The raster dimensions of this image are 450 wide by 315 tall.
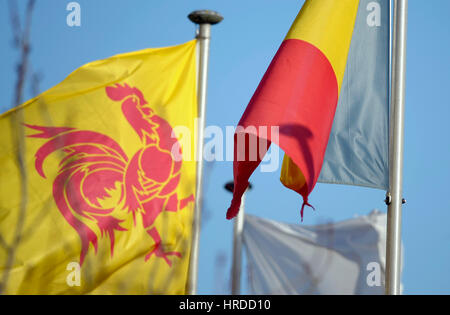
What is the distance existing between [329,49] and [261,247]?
574cm

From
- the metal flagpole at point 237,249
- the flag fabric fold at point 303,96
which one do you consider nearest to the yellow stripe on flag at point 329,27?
the flag fabric fold at point 303,96

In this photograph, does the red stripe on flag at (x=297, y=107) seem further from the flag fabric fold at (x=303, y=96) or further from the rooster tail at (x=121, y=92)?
the rooster tail at (x=121, y=92)

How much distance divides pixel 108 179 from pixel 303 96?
12.3ft

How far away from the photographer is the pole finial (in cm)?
919

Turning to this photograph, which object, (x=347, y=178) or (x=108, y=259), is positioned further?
(x=108, y=259)

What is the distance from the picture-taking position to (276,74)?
223 inches

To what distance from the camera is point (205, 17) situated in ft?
30.4

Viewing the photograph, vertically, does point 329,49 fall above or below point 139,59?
below

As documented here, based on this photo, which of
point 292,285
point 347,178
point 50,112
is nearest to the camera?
point 347,178

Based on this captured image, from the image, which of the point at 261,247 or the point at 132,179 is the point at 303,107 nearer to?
the point at 132,179

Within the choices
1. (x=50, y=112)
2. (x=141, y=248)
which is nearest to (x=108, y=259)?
(x=141, y=248)

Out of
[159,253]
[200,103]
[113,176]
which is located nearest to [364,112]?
[159,253]

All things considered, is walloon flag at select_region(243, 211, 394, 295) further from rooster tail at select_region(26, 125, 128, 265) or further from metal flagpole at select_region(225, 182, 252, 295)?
rooster tail at select_region(26, 125, 128, 265)
